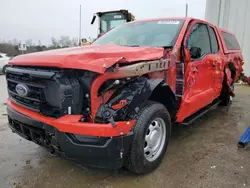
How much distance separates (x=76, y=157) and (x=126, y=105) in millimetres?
704

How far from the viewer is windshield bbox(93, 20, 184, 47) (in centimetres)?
331

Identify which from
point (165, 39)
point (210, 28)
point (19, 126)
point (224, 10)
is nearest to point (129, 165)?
point (19, 126)

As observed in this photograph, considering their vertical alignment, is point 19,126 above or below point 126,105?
below

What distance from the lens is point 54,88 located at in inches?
91.1

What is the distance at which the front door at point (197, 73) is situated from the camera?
10.8 ft

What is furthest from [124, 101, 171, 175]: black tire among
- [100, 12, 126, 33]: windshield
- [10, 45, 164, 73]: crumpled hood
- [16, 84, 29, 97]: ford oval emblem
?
[100, 12, 126, 33]: windshield

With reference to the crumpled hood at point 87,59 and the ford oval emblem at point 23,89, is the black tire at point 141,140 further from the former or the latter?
the ford oval emblem at point 23,89

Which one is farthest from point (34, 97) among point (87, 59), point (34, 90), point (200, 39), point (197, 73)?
point (200, 39)

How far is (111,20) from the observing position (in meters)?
11.7

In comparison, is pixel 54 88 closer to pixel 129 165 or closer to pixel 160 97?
pixel 129 165

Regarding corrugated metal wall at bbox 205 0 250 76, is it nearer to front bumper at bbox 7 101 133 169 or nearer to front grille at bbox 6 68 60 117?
front bumper at bbox 7 101 133 169

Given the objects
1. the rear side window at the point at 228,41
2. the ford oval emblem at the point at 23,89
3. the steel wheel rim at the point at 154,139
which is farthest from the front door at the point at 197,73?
the ford oval emblem at the point at 23,89

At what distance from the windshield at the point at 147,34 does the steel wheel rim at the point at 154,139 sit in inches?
44.0

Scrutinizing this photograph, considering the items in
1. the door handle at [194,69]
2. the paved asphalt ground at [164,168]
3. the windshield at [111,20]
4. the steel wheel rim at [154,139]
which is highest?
the windshield at [111,20]
